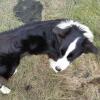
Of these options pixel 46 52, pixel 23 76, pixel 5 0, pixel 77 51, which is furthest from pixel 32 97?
pixel 5 0

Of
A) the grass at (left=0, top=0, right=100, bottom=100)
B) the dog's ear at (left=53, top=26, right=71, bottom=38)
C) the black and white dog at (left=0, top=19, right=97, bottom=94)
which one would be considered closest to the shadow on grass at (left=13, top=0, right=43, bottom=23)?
the grass at (left=0, top=0, right=100, bottom=100)

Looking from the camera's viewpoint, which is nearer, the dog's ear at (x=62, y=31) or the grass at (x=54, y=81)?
the dog's ear at (x=62, y=31)

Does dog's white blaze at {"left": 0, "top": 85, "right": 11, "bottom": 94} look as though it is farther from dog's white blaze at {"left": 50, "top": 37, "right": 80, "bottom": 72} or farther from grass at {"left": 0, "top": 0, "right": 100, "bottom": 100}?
dog's white blaze at {"left": 50, "top": 37, "right": 80, "bottom": 72}

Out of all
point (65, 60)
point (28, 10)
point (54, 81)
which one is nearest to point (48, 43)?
point (65, 60)

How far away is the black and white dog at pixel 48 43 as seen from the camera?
4.53 meters

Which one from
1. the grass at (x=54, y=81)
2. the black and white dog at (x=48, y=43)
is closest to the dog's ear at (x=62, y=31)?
the black and white dog at (x=48, y=43)

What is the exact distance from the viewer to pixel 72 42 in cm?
449

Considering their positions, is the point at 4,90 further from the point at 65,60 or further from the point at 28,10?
the point at 28,10

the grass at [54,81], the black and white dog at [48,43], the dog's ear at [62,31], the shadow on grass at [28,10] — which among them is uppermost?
the dog's ear at [62,31]

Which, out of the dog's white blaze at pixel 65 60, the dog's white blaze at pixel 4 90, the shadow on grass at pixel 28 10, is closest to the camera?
the dog's white blaze at pixel 65 60

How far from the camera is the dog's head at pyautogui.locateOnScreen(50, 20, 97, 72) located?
177 inches

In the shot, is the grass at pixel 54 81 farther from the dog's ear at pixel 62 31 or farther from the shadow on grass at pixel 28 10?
the dog's ear at pixel 62 31

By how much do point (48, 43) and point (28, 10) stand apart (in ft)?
3.58

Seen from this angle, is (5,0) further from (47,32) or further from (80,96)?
(80,96)
